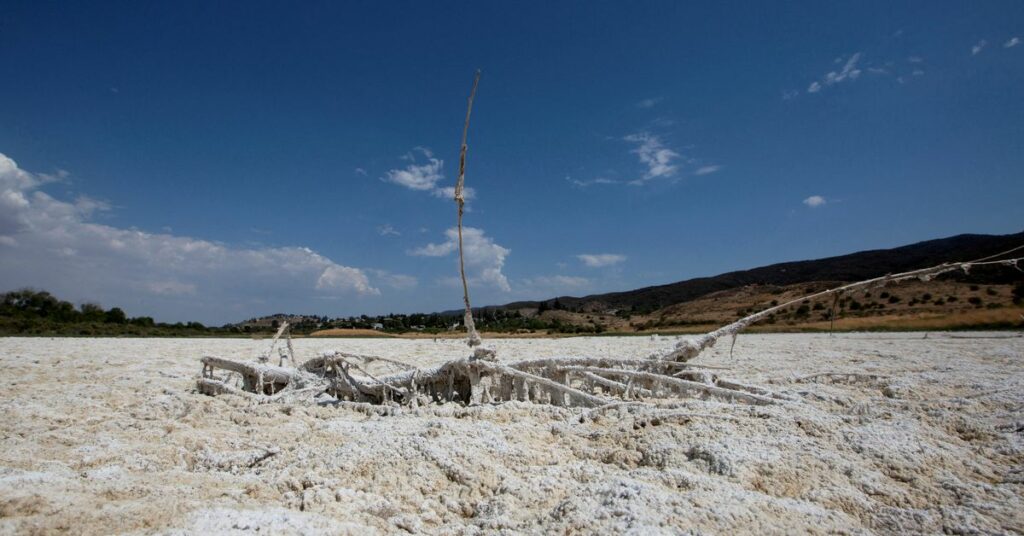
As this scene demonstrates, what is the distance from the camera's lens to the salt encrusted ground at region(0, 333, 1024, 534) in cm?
216

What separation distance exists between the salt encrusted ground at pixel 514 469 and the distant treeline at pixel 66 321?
24.9 m

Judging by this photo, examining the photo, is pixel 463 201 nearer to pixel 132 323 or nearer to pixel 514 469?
pixel 514 469

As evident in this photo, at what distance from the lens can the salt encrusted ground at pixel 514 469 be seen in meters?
2.16

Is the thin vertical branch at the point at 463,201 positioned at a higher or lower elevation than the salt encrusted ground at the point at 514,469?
higher

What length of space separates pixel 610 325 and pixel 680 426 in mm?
33639

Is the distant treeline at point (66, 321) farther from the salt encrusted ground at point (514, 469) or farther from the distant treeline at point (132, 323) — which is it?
the salt encrusted ground at point (514, 469)

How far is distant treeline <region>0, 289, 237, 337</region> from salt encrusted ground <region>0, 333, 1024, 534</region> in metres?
24.9

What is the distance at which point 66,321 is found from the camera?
1056 inches

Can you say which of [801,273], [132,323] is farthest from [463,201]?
[801,273]

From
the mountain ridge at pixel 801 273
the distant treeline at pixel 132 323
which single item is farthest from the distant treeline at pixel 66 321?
the mountain ridge at pixel 801 273

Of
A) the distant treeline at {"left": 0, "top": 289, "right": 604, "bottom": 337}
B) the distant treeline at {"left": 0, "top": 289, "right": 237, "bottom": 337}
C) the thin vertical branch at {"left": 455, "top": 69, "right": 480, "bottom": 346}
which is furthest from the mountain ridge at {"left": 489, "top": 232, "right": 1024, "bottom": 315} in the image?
the thin vertical branch at {"left": 455, "top": 69, "right": 480, "bottom": 346}

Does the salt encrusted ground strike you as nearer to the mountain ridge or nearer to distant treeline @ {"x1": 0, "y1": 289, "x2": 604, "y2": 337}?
distant treeline @ {"x1": 0, "y1": 289, "x2": 604, "y2": 337}

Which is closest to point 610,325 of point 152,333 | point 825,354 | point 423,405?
point 825,354

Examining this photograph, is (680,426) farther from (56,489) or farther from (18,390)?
(18,390)
